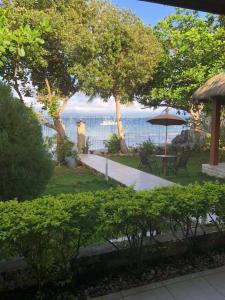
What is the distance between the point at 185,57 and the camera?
1959 cm

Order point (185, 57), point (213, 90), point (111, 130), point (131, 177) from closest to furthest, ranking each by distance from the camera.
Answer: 1. point (131, 177)
2. point (213, 90)
3. point (185, 57)
4. point (111, 130)

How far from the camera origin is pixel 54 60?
17312 mm

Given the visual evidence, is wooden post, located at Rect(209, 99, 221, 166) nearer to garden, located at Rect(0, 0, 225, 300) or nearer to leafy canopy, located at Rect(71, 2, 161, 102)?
garden, located at Rect(0, 0, 225, 300)

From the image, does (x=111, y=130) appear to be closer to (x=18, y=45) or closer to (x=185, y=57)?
(x=185, y=57)

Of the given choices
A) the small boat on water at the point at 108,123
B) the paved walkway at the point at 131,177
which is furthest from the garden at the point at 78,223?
the small boat on water at the point at 108,123

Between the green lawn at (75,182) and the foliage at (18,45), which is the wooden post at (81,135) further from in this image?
the green lawn at (75,182)

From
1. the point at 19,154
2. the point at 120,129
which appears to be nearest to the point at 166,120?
the point at 120,129

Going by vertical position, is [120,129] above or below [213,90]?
below

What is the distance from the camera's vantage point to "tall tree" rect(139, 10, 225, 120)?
739 inches

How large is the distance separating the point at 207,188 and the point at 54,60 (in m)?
14.5

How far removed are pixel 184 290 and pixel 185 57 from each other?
1764 cm

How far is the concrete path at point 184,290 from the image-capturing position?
11.1 feet

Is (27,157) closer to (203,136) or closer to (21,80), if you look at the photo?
(21,80)

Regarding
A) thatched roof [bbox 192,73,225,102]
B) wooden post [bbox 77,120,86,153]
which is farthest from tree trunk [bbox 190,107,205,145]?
thatched roof [bbox 192,73,225,102]
